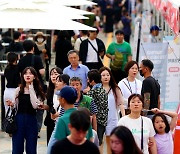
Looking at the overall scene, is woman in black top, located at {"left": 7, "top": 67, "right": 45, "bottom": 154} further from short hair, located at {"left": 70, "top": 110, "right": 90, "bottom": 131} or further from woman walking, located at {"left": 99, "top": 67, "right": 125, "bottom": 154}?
short hair, located at {"left": 70, "top": 110, "right": 90, "bottom": 131}

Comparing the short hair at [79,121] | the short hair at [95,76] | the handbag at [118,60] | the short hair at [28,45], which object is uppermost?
the short hair at [28,45]

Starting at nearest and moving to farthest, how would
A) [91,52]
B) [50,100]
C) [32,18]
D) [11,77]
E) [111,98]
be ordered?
1. [50,100]
2. [111,98]
3. [11,77]
4. [32,18]
5. [91,52]

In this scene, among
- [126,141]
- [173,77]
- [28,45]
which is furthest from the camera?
[28,45]

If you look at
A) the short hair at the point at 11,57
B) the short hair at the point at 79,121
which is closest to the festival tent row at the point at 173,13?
the short hair at the point at 11,57

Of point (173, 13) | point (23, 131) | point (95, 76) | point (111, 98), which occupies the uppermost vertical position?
point (173, 13)

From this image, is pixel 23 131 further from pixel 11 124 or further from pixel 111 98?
pixel 111 98

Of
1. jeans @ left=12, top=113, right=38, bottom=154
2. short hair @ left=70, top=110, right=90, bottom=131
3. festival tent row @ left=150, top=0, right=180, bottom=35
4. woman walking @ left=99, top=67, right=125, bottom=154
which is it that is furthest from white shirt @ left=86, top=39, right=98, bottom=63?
short hair @ left=70, top=110, right=90, bottom=131

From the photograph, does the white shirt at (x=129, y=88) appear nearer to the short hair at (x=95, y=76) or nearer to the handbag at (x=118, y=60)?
the short hair at (x=95, y=76)

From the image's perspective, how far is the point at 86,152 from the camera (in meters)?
7.34

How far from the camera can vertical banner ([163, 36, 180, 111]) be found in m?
13.6

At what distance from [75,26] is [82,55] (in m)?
0.85

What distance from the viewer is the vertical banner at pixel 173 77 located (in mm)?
13602

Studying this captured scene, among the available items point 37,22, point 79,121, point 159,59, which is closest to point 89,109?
point 79,121

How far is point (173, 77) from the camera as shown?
1368 centimetres
